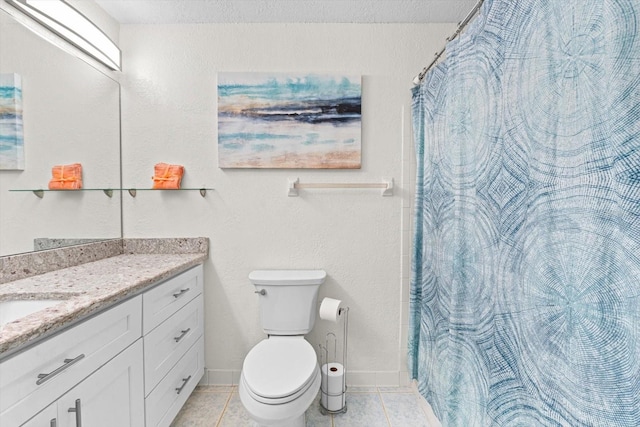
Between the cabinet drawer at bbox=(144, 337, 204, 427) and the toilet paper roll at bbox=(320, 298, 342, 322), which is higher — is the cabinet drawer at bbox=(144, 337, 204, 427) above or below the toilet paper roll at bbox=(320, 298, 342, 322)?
below

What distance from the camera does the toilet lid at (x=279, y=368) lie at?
1.28 m

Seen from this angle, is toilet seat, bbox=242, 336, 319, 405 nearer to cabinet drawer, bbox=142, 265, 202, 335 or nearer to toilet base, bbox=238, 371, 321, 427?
toilet base, bbox=238, 371, 321, 427

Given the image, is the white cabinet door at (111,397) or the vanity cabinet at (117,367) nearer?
the vanity cabinet at (117,367)

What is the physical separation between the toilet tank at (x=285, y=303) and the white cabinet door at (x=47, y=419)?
1.01 meters

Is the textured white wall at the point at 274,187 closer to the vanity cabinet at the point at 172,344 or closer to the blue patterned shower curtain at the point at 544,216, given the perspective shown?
the vanity cabinet at the point at 172,344

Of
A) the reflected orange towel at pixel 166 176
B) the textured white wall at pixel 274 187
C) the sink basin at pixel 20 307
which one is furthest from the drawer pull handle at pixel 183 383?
the reflected orange towel at pixel 166 176

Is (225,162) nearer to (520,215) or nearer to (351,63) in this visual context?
(351,63)

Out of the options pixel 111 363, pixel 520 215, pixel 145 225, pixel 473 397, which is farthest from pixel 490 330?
pixel 145 225

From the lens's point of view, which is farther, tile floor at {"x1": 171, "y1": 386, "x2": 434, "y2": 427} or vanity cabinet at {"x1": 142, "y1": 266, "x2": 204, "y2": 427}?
tile floor at {"x1": 171, "y1": 386, "x2": 434, "y2": 427}

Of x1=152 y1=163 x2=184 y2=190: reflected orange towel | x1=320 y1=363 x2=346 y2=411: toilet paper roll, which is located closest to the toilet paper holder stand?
x1=320 y1=363 x2=346 y2=411: toilet paper roll

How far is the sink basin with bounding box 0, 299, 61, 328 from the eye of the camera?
107 cm

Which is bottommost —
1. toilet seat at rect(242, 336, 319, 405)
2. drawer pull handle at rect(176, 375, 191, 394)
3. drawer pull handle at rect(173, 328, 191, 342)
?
drawer pull handle at rect(176, 375, 191, 394)

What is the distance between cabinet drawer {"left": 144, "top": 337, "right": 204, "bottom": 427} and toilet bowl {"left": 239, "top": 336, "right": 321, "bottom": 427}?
1.26ft

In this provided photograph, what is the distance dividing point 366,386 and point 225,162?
5.59 feet
